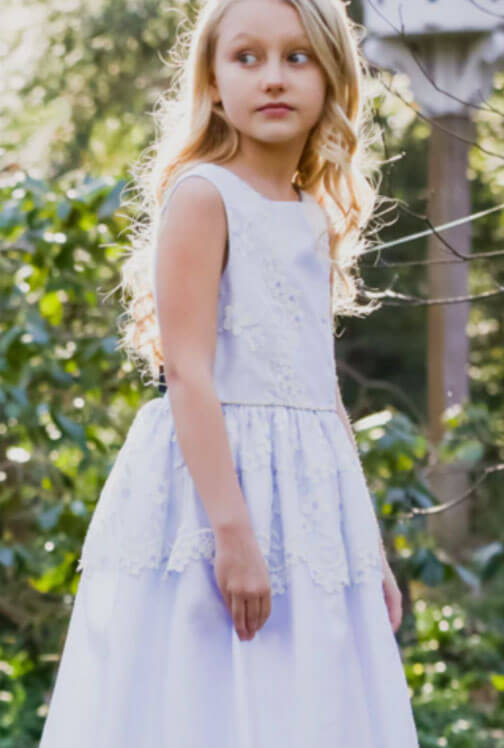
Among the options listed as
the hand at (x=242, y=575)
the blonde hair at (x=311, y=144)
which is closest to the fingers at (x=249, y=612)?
the hand at (x=242, y=575)

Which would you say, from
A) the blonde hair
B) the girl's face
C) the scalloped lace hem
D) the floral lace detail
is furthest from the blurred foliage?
the scalloped lace hem

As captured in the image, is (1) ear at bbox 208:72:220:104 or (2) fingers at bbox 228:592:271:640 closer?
(2) fingers at bbox 228:592:271:640

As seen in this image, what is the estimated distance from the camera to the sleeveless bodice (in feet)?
5.54

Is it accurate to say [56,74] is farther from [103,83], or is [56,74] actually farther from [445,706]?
[445,706]

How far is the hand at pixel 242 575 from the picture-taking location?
1.55m

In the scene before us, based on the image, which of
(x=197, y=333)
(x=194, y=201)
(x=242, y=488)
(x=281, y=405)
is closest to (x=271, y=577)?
(x=242, y=488)

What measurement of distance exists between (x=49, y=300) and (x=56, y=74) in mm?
3223

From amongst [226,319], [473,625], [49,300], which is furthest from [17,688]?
[226,319]

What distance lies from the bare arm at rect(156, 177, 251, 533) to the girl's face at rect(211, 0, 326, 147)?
0.13 meters

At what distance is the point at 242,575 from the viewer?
1552 mm

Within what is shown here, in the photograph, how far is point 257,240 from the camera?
1708mm

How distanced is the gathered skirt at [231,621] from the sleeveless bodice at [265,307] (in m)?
0.04

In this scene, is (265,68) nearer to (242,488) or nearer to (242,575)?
(242,488)

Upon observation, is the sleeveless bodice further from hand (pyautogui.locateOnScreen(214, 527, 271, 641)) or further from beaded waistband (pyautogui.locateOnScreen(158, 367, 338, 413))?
hand (pyautogui.locateOnScreen(214, 527, 271, 641))
